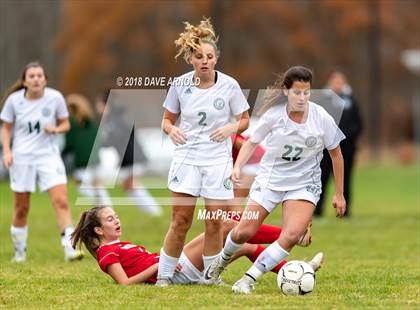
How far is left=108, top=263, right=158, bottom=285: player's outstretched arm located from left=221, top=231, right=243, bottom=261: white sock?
619 mm

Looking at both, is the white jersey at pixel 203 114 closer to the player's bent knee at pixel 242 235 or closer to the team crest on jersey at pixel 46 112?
the player's bent knee at pixel 242 235

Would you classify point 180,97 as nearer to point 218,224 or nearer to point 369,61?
point 218,224

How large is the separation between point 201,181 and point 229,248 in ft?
1.73

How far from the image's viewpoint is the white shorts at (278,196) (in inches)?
286

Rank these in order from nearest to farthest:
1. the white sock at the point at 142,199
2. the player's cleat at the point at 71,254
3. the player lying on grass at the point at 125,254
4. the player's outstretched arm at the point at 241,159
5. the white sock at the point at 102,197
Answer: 1. the player's outstretched arm at the point at 241,159
2. the player lying on grass at the point at 125,254
3. the player's cleat at the point at 71,254
4. the white sock at the point at 102,197
5. the white sock at the point at 142,199

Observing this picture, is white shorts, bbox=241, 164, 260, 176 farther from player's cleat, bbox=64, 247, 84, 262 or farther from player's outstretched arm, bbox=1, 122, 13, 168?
player's outstretched arm, bbox=1, 122, 13, 168

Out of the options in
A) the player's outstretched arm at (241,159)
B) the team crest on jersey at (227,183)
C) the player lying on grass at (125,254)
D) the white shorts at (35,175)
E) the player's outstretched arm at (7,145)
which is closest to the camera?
the player's outstretched arm at (241,159)

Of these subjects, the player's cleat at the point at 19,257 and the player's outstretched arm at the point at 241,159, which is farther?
the player's cleat at the point at 19,257

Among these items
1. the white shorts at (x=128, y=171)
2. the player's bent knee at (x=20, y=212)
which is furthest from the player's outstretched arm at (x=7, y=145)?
the white shorts at (x=128, y=171)

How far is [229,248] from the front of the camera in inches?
290

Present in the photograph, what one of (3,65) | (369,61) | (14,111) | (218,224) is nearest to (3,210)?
(14,111)

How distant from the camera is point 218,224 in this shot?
297 inches

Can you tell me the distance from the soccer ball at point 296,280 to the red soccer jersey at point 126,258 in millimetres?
1159

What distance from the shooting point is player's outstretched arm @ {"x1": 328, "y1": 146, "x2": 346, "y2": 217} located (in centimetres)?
723
